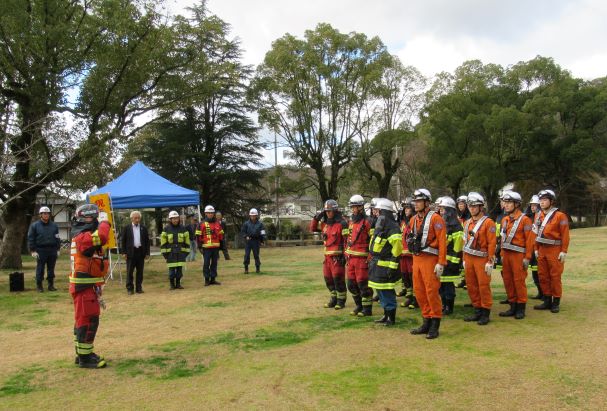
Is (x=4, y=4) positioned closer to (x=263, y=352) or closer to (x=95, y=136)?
(x=95, y=136)

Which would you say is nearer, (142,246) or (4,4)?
(142,246)

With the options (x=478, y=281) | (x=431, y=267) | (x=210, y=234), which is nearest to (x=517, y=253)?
(x=478, y=281)

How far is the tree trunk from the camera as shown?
17594 mm

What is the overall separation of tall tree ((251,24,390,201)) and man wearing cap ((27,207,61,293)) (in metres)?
21.3

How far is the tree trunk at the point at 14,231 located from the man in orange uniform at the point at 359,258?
1410cm

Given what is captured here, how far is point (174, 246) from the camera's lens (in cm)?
1252

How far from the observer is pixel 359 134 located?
33.3m

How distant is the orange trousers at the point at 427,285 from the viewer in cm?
670

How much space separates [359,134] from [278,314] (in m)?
25.8

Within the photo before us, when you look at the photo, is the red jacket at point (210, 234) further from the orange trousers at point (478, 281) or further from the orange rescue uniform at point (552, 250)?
the orange rescue uniform at point (552, 250)

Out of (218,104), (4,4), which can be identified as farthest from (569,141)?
(4,4)

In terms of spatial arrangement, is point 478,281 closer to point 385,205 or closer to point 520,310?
point 520,310

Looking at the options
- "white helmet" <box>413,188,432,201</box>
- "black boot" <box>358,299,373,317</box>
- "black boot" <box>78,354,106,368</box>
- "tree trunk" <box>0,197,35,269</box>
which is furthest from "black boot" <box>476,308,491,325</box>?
"tree trunk" <box>0,197,35,269</box>

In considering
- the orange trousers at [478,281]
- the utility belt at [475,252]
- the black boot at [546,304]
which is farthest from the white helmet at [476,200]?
the black boot at [546,304]
